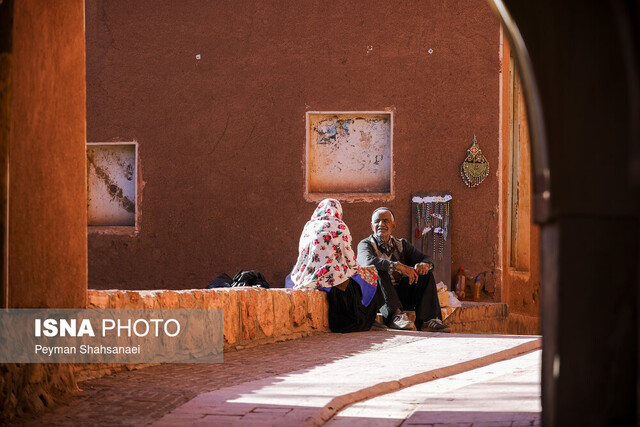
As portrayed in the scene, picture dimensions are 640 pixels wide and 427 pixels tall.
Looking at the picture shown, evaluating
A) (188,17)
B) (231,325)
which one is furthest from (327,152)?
(231,325)

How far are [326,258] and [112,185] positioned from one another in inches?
185

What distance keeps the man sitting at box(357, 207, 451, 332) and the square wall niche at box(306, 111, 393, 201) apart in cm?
255

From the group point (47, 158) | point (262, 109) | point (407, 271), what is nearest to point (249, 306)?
point (407, 271)

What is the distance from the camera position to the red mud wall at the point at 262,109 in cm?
1229

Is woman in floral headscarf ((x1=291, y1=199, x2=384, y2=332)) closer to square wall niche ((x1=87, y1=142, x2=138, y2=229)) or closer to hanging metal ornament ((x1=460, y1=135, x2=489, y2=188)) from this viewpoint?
hanging metal ornament ((x1=460, y1=135, x2=489, y2=188))

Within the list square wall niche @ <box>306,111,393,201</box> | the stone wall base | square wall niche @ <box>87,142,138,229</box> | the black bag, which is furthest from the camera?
square wall niche @ <box>87,142,138,229</box>

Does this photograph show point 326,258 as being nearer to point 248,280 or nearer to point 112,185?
point 248,280

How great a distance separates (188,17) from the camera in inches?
500

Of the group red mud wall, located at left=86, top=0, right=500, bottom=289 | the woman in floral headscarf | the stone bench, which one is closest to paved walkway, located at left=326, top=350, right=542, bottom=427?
the stone bench

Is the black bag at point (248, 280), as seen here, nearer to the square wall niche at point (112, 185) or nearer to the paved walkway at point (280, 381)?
the paved walkway at point (280, 381)

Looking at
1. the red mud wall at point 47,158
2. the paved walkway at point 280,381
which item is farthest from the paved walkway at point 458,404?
the red mud wall at point 47,158

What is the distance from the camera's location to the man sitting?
Answer: 9445 millimetres

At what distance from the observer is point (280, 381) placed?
18.8 feet

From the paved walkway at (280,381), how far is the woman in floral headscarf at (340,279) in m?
0.61
